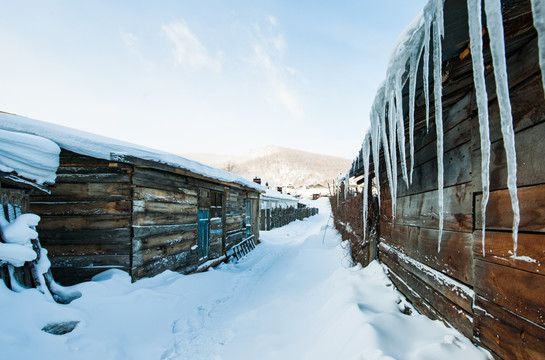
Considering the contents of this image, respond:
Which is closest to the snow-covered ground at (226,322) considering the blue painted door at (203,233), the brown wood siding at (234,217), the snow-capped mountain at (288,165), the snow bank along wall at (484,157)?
the snow bank along wall at (484,157)

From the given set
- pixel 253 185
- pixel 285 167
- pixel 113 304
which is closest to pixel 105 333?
pixel 113 304

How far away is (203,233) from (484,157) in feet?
22.1

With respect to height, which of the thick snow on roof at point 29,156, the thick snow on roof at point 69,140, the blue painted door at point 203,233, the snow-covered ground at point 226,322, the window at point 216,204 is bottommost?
the snow-covered ground at point 226,322

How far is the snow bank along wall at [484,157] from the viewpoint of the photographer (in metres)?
1.13

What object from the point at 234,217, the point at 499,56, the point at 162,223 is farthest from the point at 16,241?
the point at 234,217

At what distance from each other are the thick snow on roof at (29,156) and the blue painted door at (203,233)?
3.55 m

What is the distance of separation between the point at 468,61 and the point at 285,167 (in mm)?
105395

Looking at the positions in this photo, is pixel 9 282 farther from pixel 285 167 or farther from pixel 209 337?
pixel 285 167

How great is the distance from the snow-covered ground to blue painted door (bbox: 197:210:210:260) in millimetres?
1265

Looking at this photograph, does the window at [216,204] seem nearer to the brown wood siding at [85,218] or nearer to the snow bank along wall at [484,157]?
the brown wood siding at [85,218]

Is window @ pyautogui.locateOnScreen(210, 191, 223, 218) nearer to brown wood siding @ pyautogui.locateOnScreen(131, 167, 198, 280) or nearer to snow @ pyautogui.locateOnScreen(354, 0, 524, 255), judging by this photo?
brown wood siding @ pyautogui.locateOnScreen(131, 167, 198, 280)

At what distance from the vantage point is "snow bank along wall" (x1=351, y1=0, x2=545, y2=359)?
44.7 inches

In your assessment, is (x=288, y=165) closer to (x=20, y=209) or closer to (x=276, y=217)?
(x=276, y=217)

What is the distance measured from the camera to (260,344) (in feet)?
11.3
